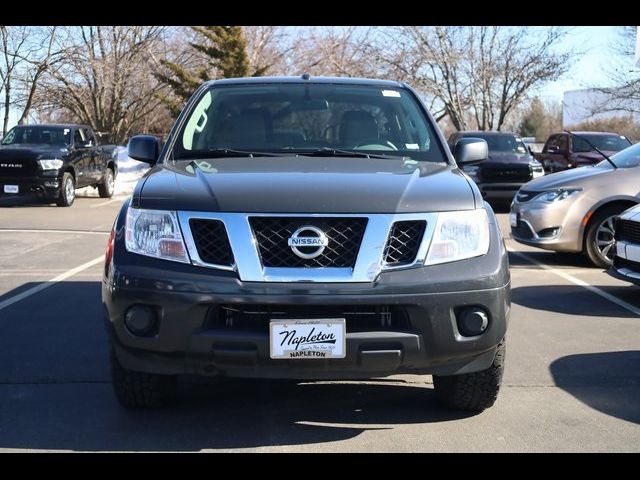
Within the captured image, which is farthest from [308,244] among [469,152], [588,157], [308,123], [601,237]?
[588,157]

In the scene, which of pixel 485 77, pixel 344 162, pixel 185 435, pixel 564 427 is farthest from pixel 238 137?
pixel 485 77

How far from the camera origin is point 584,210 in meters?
9.25

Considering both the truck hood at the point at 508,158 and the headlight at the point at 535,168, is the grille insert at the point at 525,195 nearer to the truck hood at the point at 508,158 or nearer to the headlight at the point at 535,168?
the truck hood at the point at 508,158

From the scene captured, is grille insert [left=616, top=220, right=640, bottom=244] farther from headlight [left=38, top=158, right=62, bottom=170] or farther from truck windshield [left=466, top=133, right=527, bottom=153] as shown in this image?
headlight [left=38, top=158, right=62, bottom=170]

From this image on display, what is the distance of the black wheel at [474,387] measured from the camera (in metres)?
4.23

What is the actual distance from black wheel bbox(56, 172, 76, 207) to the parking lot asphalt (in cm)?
1054

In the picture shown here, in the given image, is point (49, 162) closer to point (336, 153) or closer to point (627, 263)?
point (627, 263)

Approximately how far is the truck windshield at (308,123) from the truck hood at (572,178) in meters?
4.43

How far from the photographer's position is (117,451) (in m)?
3.88

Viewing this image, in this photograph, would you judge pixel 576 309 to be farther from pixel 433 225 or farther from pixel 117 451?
pixel 117 451

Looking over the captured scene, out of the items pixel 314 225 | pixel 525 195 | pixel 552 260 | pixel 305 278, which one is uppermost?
pixel 314 225

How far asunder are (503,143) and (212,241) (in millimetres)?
14849

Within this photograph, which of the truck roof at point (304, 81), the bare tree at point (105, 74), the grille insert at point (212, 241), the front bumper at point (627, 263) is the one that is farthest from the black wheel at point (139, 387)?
the bare tree at point (105, 74)

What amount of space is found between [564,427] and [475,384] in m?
0.48
